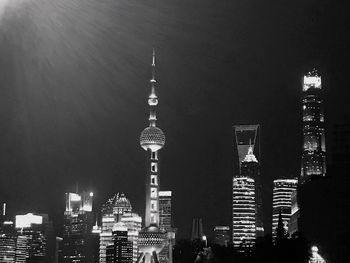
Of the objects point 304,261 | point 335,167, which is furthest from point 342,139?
point 304,261

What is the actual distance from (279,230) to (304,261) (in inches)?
180

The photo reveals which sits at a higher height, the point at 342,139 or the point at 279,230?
the point at 342,139

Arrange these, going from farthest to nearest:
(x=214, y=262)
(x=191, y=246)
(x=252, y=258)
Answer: (x=191, y=246)
(x=214, y=262)
(x=252, y=258)

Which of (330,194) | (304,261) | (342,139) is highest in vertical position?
(342,139)

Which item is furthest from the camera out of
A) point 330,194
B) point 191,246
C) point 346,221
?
point 191,246

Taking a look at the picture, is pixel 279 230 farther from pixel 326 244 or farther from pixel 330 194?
pixel 330 194

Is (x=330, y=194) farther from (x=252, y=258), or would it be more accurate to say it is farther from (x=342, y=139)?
(x=252, y=258)

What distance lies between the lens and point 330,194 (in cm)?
14050

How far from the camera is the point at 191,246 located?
16162 cm

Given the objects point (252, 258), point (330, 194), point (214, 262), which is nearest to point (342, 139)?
point (330, 194)

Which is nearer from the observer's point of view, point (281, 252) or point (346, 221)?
point (281, 252)

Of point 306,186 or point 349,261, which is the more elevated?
point 306,186

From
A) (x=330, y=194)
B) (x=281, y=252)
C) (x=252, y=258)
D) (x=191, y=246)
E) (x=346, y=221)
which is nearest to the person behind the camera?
(x=281, y=252)

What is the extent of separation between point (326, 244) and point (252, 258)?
2921 centimetres
